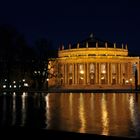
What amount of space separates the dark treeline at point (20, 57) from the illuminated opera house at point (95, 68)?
31786 mm

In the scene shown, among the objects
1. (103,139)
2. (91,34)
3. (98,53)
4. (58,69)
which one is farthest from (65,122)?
(91,34)

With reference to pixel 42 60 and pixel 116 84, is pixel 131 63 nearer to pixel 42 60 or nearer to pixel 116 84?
pixel 116 84

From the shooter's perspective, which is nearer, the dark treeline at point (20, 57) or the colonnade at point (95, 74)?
the dark treeline at point (20, 57)

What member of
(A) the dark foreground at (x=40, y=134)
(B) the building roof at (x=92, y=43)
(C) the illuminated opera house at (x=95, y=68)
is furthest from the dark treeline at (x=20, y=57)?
(A) the dark foreground at (x=40, y=134)

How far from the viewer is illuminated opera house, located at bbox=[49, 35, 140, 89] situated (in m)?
126

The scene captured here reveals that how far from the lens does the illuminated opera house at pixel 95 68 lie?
12575 centimetres

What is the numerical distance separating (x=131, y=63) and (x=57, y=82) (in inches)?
1088

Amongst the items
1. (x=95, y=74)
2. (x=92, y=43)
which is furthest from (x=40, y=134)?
(x=92, y=43)

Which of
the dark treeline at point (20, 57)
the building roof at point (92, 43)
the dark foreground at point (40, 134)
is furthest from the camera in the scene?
the building roof at point (92, 43)

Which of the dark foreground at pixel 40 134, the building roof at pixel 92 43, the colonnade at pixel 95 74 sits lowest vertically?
the dark foreground at pixel 40 134

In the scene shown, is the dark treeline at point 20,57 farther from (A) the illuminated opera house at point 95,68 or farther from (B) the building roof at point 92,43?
(B) the building roof at point 92,43

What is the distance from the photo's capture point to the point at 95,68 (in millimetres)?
126938

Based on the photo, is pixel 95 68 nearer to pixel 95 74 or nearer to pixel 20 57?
pixel 95 74

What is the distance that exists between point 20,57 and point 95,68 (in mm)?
53881
